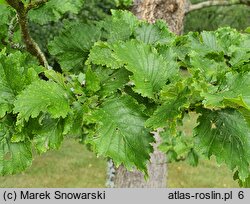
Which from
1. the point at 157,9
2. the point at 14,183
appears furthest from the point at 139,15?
the point at 14,183

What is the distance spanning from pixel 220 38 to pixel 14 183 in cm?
563

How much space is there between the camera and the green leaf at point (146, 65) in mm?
1307

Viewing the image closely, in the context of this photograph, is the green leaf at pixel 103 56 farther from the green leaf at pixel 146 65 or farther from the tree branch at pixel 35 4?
the tree branch at pixel 35 4

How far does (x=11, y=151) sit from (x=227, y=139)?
64 cm

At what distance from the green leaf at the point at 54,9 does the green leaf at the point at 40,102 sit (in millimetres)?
492

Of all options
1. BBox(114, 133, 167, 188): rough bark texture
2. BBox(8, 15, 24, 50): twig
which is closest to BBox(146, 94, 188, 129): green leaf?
BBox(8, 15, 24, 50): twig

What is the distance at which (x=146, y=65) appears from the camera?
1333 millimetres

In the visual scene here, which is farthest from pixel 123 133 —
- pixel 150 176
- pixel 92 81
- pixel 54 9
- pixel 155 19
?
pixel 150 176

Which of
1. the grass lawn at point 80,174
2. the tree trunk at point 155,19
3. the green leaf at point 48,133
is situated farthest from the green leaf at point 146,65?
the grass lawn at point 80,174

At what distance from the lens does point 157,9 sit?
3152 millimetres

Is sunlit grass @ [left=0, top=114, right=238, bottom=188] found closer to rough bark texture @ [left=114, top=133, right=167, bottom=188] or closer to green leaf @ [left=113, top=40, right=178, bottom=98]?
rough bark texture @ [left=114, top=133, right=167, bottom=188]

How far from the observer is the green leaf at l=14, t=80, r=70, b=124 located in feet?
4.03

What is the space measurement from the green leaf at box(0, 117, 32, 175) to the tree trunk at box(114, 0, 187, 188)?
193 centimetres
